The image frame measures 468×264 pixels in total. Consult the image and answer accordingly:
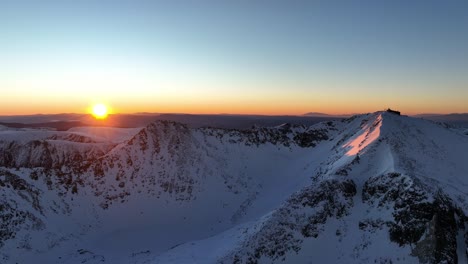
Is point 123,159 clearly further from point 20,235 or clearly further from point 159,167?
point 20,235

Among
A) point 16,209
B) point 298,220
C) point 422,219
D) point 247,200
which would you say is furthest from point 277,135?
point 16,209

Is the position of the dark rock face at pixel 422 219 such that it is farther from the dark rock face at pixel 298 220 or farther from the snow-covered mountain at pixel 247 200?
the dark rock face at pixel 298 220

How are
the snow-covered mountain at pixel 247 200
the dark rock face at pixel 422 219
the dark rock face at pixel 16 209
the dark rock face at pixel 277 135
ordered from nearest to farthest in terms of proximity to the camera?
the dark rock face at pixel 422 219
the snow-covered mountain at pixel 247 200
the dark rock face at pixel 16 209
the dark rock face at pixel 277 135

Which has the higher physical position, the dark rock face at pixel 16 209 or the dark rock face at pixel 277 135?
the dark rock face at pixel 277 135

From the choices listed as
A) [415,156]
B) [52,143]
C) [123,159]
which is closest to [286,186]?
[415,156]

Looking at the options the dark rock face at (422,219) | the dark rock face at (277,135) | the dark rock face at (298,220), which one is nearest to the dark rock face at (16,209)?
the dark rock face at (298,220)

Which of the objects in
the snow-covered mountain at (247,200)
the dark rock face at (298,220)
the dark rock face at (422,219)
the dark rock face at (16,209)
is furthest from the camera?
the dark rock face at (16,209)

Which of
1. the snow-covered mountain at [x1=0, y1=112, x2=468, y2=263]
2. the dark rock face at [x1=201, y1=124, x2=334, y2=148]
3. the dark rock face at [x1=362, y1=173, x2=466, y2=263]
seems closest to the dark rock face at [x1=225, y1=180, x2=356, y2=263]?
the snow-covered mountain at [x1=0, y1=112, x2=468, y2=263]
